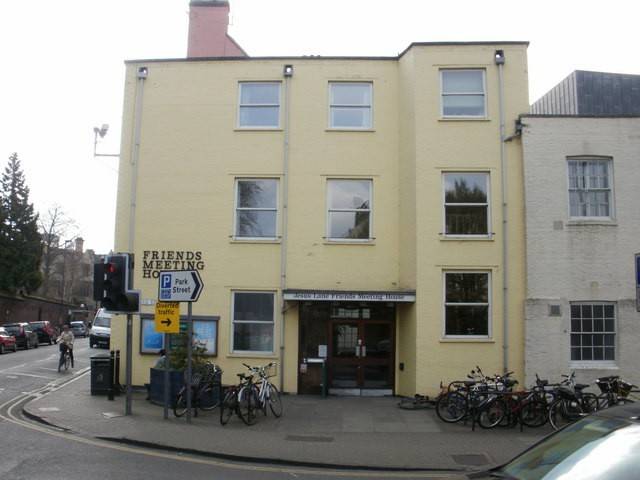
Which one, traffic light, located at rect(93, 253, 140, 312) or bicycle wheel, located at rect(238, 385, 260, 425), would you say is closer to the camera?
bicycle wheel, located at rect(238, 385, 260, 425)

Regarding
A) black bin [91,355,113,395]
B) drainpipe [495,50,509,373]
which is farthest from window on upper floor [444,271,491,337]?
black bin [91,355,113,395]

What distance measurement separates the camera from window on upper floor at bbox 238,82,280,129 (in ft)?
58.4

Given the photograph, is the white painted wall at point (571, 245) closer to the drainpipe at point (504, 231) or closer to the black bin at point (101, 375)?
the drainpipe at point (504, 231)

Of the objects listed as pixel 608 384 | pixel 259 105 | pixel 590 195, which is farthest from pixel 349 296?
pixel 590 195

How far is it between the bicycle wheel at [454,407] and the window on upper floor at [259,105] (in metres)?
8.92

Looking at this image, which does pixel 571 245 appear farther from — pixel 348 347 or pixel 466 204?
pixel 348 347


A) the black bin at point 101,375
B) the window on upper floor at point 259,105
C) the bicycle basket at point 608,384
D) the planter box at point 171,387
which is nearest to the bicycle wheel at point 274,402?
the planter box at point 171,387

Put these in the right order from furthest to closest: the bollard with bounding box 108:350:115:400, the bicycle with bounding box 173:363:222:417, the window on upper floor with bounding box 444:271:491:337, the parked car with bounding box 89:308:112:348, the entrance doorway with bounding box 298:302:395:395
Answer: the parked car with bounding box 89:308:112:348
the entrance doorway with bounding box 298:302:395:395
the window on upper floor with bounding box 444:271:491:337
the bollard with bounding box 108:350:115:400
the bicycle with bounding box 173:363:222:417

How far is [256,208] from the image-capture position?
17406 millimetres

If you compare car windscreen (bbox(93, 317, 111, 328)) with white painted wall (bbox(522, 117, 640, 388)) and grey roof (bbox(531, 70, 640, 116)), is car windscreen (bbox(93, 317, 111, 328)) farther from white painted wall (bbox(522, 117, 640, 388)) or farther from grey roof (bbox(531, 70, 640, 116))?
white painted wall (bbox(522, 117, 640, 388))

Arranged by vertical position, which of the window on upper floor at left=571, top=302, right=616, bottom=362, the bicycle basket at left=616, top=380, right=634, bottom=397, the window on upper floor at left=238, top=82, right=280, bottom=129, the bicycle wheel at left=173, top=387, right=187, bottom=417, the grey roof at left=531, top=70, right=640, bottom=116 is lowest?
the bicycle wheel at left=173, top=387, right=187, bottom=417

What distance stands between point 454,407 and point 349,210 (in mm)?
6352

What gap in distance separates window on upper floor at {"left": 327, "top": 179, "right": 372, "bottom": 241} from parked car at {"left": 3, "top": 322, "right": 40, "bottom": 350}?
86.6ft

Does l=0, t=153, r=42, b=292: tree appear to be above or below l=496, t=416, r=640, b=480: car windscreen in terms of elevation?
above
